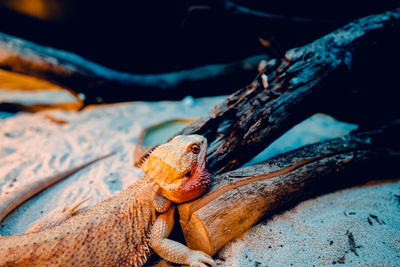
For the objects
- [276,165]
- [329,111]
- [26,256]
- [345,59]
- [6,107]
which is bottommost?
[329,111]

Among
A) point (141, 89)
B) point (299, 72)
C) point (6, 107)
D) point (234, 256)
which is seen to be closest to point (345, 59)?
point (299, 72)

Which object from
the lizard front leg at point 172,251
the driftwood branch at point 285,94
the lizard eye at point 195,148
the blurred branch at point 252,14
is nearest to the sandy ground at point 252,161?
the lizard front leg at point 172,251

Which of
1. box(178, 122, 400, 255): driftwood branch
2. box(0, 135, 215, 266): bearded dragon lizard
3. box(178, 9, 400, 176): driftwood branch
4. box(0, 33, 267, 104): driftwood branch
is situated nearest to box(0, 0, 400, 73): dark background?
box(0, 33, 267, 104): driftwood branch

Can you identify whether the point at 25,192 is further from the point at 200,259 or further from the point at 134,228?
the point at 200,259

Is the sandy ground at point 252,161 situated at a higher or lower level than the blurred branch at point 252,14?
lower

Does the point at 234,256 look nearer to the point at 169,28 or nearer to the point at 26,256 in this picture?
the point at 26,256

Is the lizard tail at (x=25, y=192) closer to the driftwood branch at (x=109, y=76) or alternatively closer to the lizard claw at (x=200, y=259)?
the lizard claw at (x=200, y=259)

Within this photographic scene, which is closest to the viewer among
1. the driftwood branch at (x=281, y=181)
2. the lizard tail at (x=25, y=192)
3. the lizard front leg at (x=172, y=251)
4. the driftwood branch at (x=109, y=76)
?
the lizard front leg at (x=172, y=251)
